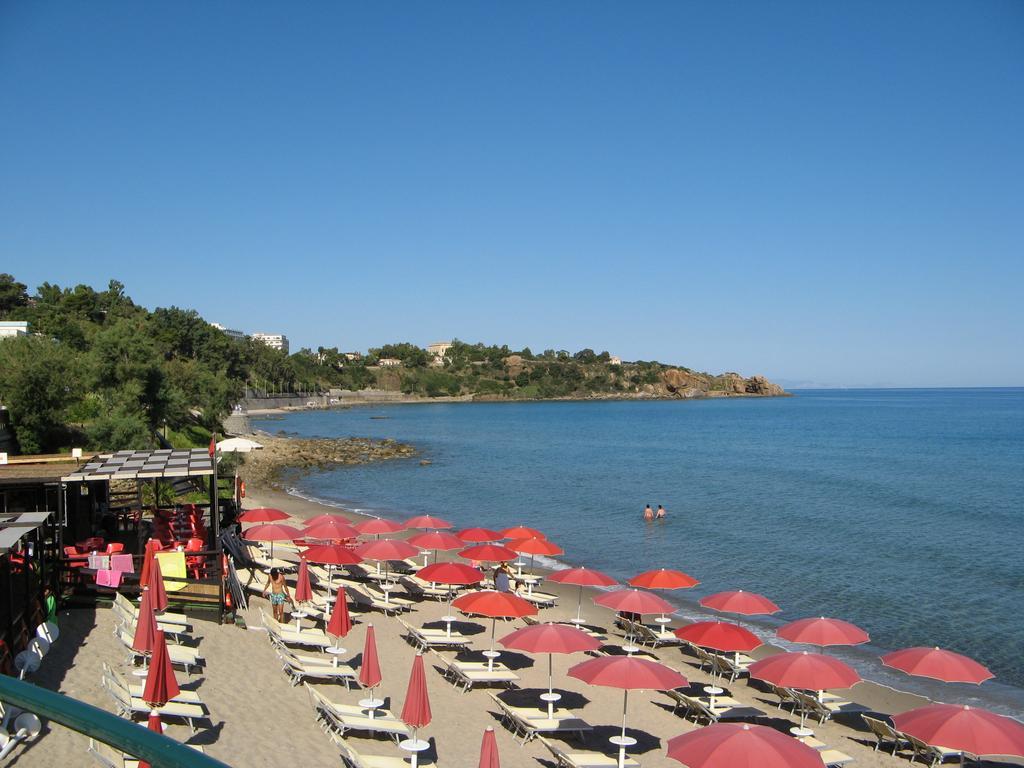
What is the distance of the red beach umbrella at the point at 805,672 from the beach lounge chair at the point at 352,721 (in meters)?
5.26

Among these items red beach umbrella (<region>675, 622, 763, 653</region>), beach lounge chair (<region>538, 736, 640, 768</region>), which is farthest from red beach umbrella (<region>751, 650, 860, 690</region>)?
beach lounge chair (<region>538, 736, 640, 768</region>)

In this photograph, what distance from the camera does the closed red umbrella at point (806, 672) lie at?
37.6 feet

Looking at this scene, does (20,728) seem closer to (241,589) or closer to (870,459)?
(241,589)

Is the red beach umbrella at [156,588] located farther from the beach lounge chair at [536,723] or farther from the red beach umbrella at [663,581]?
the red beach umbrella at [663,581]

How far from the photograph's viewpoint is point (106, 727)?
5.14ft

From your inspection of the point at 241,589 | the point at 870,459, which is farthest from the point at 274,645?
the point at 870,459

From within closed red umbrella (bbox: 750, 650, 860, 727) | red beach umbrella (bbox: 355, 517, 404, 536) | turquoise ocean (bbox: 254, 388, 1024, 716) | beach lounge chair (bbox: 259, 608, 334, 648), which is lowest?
turquoise ocean (bbox: 254, 388, 1024, 716)

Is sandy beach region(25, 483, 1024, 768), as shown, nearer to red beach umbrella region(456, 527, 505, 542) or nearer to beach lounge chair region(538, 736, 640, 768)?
beach lounge chair region(538, 736, 640, 768)

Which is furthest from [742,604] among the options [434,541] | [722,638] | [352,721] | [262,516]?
[262,516]

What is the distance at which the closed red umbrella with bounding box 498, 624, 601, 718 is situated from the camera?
11.8m

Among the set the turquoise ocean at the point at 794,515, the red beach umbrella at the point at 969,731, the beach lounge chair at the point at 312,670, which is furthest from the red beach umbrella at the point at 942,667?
the beach lounge chair at the point at 312,670

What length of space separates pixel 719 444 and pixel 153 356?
56.9m

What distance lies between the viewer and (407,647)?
1564 cm

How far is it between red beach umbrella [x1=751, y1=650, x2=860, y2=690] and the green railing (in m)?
11.5
